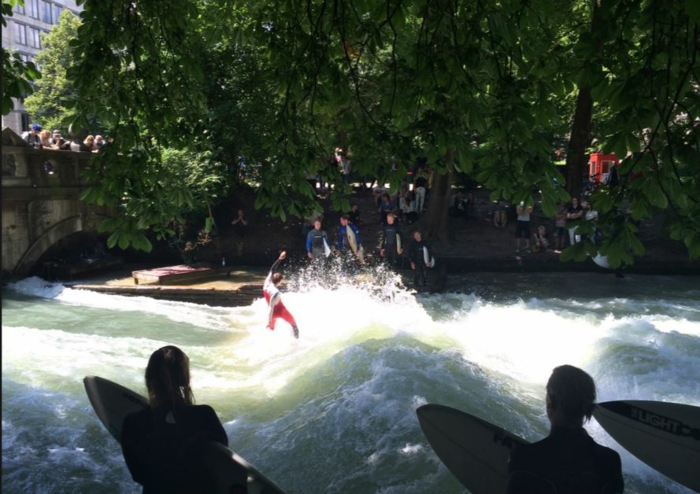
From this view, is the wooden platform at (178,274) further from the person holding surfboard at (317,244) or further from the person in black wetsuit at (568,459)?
the person in black wetsuit at (568,459)

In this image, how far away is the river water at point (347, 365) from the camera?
6.91 metres

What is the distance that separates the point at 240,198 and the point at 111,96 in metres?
18.2

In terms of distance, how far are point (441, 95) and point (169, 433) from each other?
3.30 meters

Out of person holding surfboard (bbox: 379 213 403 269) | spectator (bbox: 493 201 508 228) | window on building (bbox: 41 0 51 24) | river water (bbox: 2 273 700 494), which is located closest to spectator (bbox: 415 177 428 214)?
spectator (bbox: 493 201 508 228)

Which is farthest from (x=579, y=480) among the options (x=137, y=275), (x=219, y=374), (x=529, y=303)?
(x=137, y=275)

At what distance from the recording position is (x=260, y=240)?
22.6 metres

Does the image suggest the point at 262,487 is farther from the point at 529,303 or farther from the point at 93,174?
the point at 529,303

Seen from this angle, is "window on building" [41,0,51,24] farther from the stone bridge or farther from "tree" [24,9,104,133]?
the stone bridge

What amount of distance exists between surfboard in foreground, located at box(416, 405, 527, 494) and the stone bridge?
52.2ft

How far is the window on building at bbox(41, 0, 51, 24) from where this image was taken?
5791 centimetres

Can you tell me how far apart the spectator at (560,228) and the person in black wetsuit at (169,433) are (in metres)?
17.4

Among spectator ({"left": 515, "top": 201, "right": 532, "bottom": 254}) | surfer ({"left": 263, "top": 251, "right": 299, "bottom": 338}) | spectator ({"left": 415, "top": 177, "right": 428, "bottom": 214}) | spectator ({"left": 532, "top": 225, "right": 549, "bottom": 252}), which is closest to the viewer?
surfer ({"left": 263, "top": 251, "right": 299, "bottom": 338})

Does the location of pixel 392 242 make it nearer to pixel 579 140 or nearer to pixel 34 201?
pixel 579 140

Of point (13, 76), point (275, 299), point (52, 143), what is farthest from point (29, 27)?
point (13, 76)
